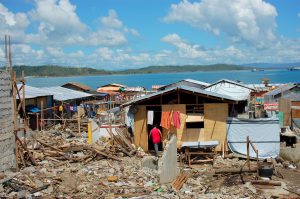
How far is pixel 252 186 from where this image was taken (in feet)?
49.9

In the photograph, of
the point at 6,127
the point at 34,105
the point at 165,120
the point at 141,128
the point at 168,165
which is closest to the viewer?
the point at 6,127

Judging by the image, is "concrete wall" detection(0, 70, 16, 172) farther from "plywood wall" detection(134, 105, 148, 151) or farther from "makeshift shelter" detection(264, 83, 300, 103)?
"makeshift shelter" detection(264, 83, 300, 103)

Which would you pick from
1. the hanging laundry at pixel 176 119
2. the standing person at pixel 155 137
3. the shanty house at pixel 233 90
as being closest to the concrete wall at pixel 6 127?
the standing person at pixel 155 137

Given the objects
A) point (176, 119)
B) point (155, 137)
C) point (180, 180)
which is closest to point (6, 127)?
point (180, 180)

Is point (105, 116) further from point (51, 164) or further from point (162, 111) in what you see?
point (51, 164)

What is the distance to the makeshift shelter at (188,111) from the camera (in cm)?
2050

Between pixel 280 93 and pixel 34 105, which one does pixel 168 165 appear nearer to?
pixel 34 105

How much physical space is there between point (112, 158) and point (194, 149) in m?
4.57

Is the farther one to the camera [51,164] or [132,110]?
[132,110]

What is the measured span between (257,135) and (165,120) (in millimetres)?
4904

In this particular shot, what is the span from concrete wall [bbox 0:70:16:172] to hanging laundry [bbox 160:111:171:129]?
7978 millimetres

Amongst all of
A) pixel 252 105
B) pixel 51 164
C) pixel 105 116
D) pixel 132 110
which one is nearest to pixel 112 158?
pixel 51 164

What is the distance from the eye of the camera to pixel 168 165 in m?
15.6

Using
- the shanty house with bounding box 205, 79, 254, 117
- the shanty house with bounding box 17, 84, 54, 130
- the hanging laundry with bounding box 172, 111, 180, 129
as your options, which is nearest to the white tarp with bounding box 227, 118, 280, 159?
the hanging laundry with bounding box 172, 111, 180, 129
